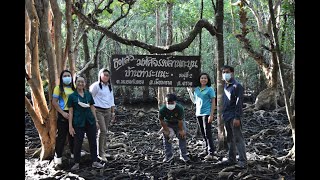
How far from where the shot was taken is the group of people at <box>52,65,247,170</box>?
20.9 feet

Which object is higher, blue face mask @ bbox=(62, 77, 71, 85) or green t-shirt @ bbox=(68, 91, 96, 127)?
blue face mask @ bbox=(62, 77, 71, 85)

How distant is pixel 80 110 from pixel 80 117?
130mm

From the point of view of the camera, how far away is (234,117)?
6.31 meters

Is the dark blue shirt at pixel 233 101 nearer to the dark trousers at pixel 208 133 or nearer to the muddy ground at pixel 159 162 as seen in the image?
the dark trousers at pixel 208 133

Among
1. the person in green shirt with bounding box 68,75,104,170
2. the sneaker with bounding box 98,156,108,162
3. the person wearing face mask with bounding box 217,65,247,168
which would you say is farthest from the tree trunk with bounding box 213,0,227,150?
the person in green shirt with bounding box 68,75,104,170

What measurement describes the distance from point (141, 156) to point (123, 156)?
41 cm

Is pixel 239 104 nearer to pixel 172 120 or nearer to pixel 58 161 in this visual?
pixel 172 120

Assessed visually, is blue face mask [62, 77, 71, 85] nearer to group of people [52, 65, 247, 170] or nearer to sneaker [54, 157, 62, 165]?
group of people [52, 65, 247, 170]

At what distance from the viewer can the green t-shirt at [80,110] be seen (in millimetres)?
6488

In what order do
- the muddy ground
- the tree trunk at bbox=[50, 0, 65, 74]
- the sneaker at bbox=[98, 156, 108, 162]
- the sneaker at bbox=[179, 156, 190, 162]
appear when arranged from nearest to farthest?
1. the muddy ground
2. the sneaker at bbox=[179, 156, 190, 162]
3. the sneaker at bbox=[98, 156, 108, 162]
4. the tree trunk at bbox=[50, 0, 65, 74]

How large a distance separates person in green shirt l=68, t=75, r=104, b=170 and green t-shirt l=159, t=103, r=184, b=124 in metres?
1.28

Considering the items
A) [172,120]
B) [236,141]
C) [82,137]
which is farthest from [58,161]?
[236,141]
